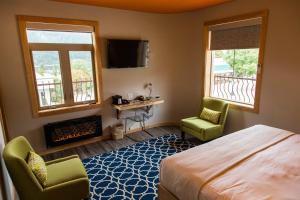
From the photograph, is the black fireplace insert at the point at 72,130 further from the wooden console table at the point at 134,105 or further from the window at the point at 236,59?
the window at the point at 236,59

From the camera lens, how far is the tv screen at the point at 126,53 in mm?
3698

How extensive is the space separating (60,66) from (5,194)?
7.18 ft

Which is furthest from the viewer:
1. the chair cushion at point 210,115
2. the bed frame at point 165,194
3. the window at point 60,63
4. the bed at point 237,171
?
the chair cushion at point 210,115

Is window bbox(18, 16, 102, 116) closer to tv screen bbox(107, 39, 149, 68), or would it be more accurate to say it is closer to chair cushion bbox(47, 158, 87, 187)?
tv screen bbox(107, 39, 149, 68)

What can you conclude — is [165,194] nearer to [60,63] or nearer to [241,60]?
[60,63]

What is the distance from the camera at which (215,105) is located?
151 inches

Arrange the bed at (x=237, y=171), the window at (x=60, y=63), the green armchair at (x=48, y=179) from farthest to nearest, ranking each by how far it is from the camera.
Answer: the window at (x=60, y=63) → the green armchair at (x=48, y=179) → the bed at (x=237, y=171)

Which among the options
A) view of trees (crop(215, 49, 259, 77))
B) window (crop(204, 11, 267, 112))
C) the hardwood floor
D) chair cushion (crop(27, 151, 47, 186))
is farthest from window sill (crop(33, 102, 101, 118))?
view of trees (crop(215, 49, 259, 77))

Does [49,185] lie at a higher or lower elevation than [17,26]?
lower

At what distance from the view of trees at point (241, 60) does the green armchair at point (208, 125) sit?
76 centimetres

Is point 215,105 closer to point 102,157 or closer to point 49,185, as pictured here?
point 102,157

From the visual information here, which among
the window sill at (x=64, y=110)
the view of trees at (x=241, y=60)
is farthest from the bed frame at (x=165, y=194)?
the view of trees at (x=241, y=60)

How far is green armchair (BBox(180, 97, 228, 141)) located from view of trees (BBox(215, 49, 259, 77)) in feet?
2.48

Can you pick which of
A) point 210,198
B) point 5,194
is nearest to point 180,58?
point 210,198
